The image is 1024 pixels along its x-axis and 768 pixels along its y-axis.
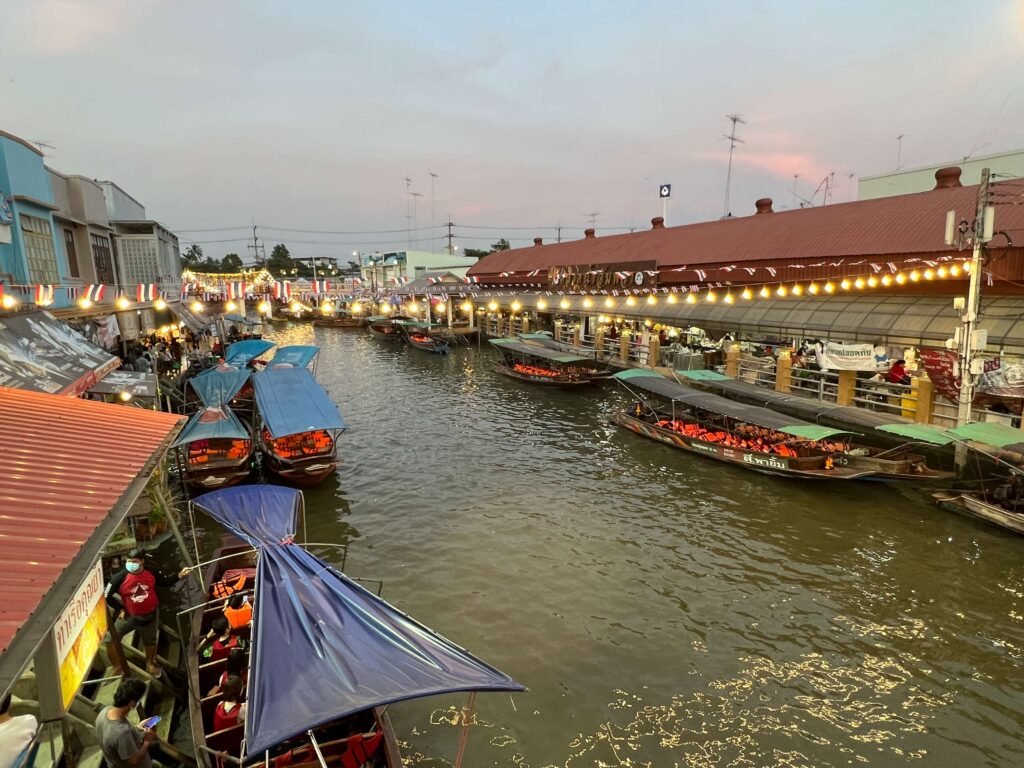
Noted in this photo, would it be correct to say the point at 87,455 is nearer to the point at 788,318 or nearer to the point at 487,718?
the point at 487,718

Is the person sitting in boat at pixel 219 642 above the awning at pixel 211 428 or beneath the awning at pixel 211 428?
beneath

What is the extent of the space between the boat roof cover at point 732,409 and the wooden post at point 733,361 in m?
6.03

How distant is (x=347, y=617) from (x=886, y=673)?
10205 mm

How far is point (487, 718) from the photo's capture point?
9.55 meters

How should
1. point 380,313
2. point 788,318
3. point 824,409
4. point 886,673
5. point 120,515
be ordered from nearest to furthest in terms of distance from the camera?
point 120,515
point 886,673
point 824,409
point 788,318
point 380,313

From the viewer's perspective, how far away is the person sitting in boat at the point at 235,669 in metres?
8.73

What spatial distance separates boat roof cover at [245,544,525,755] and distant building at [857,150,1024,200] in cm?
3609

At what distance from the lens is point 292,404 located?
20.7 m

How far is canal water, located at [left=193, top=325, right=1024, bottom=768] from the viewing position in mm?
9156

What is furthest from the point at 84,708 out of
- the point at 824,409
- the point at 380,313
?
the point at 380,313

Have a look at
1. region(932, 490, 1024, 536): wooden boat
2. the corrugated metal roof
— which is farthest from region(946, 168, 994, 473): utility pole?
the corrugated metal roof

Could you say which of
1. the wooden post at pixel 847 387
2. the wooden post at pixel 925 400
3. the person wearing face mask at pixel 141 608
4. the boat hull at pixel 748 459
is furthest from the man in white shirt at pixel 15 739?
the wooden post at pixel 847 387

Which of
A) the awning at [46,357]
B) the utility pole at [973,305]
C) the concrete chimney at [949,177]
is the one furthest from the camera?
the concrete chimney at [949,177]

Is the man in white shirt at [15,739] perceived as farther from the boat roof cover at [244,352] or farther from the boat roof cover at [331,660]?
the boat roof cover at [244,352]
